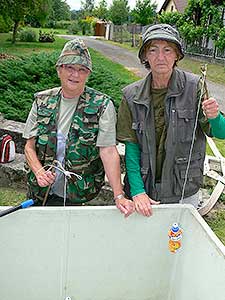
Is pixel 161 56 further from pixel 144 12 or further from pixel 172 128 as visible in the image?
pixel 144 12

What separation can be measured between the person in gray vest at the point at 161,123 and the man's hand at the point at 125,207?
25mm

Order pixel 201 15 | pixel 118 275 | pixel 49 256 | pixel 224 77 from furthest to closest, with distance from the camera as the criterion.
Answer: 1. pixel 201 15
2. pixel 224 77
3. pixel 118 275
4. pixel 49 256

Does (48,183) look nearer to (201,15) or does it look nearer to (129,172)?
(129,172)

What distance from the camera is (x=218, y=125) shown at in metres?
1.83

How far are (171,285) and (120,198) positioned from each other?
1.67ft

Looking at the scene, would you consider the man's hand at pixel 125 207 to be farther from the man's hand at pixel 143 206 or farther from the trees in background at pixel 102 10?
the trees in background at pixel 102 10

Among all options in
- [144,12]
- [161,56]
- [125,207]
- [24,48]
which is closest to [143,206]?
[125,207]

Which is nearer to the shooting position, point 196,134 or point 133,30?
point 196,134

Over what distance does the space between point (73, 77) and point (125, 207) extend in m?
0.64

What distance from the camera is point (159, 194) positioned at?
2072mm

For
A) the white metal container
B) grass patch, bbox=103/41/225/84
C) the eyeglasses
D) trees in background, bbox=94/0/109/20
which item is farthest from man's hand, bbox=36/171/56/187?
trees in background, bbox=94/0/109/20

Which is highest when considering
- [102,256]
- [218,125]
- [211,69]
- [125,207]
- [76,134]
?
[218,125]

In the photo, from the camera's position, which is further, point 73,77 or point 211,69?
point 211,69

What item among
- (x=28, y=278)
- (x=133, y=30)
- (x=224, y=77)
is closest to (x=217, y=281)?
(x=28, y=278)
